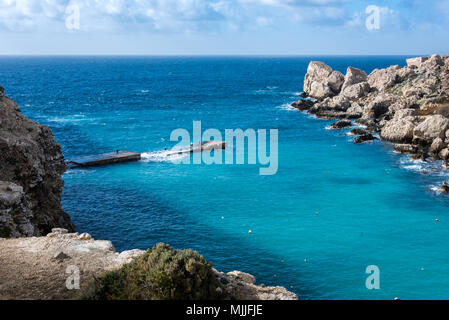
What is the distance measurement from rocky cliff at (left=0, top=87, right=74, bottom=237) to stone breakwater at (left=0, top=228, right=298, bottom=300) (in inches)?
147

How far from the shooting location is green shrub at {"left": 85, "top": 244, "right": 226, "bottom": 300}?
19.5m

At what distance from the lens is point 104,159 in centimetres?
6631

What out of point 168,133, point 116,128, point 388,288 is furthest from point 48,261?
point 116,128

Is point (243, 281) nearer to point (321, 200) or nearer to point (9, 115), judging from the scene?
point (9, 115)

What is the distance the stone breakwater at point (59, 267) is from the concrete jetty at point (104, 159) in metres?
37.8

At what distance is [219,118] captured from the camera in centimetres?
10494

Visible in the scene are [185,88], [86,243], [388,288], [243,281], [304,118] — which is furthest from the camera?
[185,88]

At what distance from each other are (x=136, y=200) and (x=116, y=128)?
44.5m

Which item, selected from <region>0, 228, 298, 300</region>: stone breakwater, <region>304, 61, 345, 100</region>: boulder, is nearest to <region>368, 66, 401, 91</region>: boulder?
<region>304, 61, 345, 100</region>: boulder

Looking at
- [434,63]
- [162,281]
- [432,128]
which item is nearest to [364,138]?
[432,128]

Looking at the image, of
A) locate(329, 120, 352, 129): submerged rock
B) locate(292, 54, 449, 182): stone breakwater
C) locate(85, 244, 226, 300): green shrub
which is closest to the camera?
locate(85, 244, 226, 300): green shrub

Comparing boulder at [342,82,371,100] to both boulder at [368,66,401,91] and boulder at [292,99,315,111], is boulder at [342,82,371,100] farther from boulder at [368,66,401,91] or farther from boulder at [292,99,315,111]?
boulder at [292,99,315,111]
